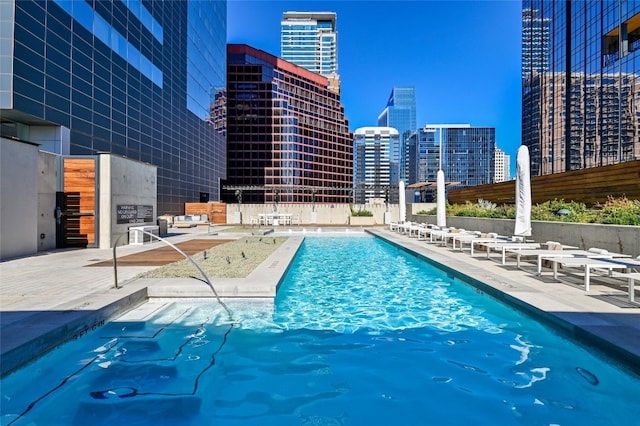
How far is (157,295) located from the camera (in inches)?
251

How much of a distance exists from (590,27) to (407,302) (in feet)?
137

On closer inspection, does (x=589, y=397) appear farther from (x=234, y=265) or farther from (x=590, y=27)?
(x=590, y=27)

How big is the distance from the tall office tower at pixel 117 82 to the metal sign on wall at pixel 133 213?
6.94 m

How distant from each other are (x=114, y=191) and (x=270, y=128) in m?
81.1

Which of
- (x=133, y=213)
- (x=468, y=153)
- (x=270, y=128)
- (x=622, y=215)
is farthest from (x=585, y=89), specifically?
(x=468, y=153)

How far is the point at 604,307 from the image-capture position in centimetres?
502

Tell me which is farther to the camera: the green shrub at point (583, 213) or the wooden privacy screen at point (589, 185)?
the wooden privacy screen at point (589, 185)

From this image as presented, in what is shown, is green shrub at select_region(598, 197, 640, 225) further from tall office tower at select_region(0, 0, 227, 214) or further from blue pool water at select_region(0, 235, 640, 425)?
tall office tower at select_region(0, 0, 227, 214)

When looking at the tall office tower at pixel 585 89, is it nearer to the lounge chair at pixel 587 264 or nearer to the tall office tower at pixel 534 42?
the tall office tower at pixel 534 42

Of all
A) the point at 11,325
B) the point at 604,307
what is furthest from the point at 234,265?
the point at 604,307

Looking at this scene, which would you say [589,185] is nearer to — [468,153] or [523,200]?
[523,200]

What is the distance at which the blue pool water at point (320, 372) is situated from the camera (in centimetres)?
322

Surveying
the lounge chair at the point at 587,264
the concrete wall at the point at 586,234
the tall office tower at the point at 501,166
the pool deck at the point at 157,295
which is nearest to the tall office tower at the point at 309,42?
the tall office tower at the point at 501,166

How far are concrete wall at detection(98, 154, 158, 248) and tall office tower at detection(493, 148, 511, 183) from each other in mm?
145121
